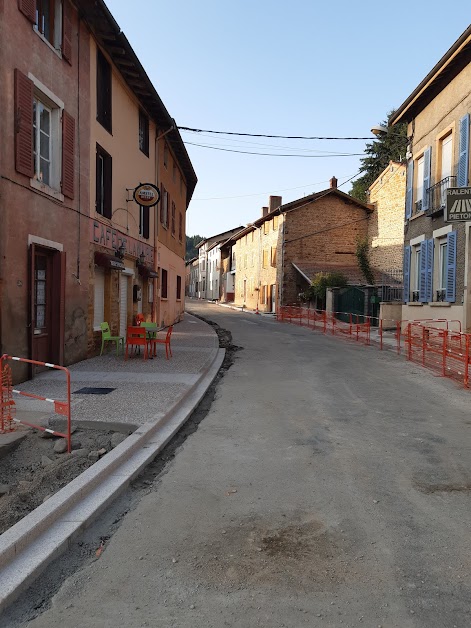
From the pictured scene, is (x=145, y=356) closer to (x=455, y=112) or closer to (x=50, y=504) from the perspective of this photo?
(x=50, y=504)

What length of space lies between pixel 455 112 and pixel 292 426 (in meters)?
12.4

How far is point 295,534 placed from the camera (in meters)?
3.49

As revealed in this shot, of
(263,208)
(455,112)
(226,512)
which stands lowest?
(226,512)

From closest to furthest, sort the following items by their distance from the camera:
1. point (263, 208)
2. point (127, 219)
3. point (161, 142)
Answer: point (127, 219) → point (161, 142) → point (263, 208)

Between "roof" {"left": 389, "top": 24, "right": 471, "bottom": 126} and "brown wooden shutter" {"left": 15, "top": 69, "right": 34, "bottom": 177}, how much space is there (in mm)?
10581

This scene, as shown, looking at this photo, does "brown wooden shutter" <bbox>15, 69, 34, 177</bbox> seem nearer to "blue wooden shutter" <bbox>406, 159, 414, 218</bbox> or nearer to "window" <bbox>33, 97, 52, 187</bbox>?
"window" <bbox>33, 97, 52, 187</bbox>

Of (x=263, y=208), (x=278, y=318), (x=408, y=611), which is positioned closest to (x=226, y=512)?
(x=408, y=611)

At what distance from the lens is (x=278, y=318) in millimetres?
31484

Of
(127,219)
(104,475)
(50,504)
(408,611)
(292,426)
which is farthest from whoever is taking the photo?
(127,219)

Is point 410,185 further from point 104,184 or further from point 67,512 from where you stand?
point 67,512

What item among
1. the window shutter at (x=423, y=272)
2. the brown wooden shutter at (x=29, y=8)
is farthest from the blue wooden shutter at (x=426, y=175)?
the brown wooden shutter at (x=29, y=8)

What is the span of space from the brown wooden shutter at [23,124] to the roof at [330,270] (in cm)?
2498

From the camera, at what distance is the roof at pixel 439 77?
13.4 m

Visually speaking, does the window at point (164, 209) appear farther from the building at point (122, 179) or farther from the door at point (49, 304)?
the door at point (49, 304)
